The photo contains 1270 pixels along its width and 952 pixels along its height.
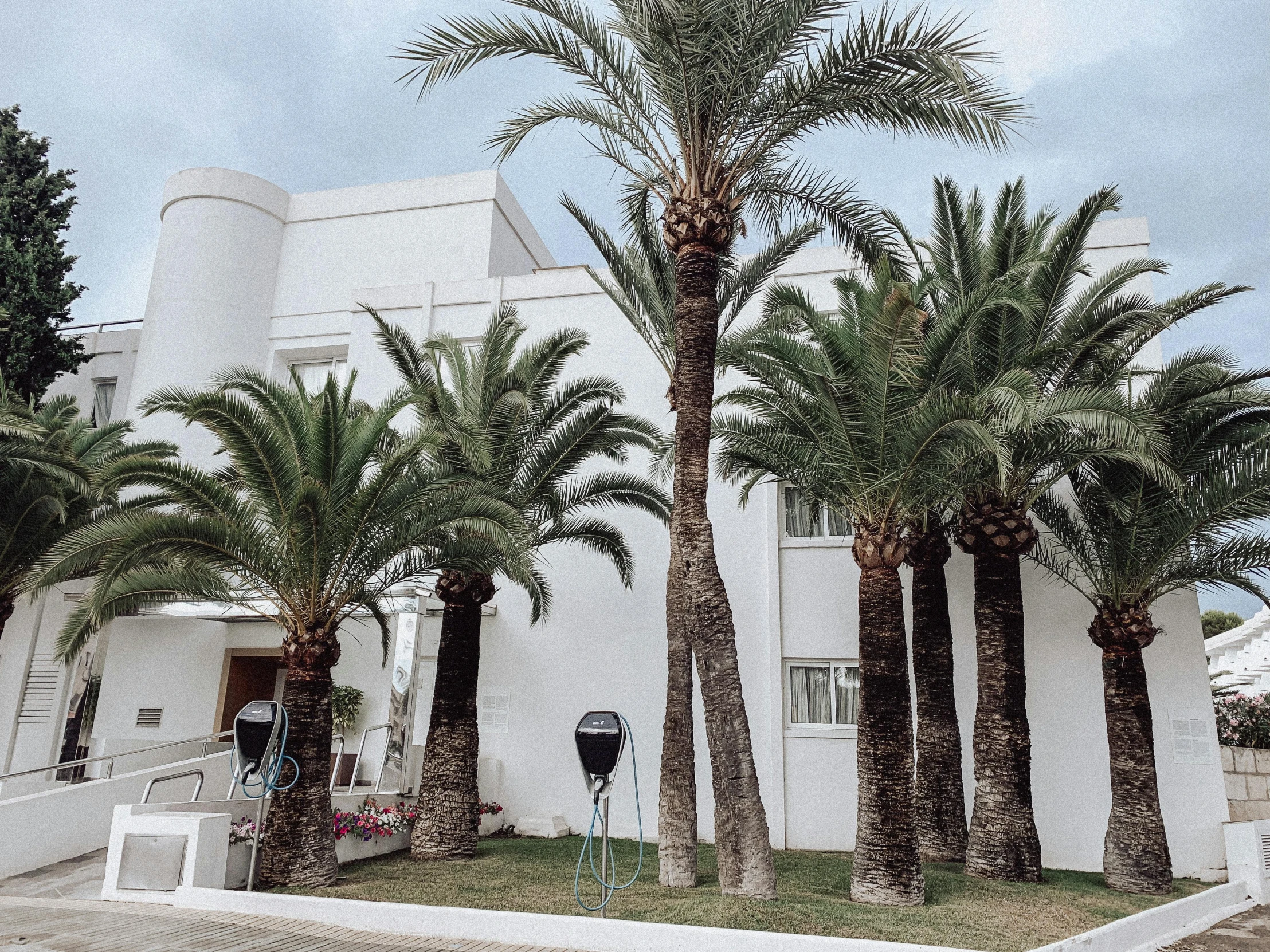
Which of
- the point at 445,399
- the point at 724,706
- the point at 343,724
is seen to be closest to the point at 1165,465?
the point at 724,706

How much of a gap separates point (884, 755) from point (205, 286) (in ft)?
57.7

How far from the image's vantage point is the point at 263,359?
67.5 ft

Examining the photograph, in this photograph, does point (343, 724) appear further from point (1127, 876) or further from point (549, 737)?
point (1127, 876)

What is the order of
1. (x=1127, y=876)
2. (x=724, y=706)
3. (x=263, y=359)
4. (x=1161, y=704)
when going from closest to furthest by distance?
(x=724, y=706) < (x=1127, y=876) < (x=1161, y=704) < (x=263, y=359)

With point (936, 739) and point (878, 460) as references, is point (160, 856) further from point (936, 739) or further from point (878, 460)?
point (936, 739)

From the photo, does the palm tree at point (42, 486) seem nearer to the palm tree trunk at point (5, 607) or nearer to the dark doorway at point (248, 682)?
the palm tree trunk at point (5, 607)

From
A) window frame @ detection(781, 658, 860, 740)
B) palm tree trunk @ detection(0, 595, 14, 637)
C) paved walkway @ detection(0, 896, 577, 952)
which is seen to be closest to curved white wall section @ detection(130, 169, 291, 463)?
palm tree trunk @ detection(0, 595, 14, 637)

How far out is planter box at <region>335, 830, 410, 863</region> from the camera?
11.5 m

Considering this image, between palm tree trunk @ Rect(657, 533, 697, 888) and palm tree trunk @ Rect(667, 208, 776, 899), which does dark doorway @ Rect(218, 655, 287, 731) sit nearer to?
palm tree trunk @ Rect(657, 533, 697, 888)

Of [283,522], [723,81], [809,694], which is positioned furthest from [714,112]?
[809,694]

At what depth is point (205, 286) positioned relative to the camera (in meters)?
20.1

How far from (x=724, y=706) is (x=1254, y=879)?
807cm

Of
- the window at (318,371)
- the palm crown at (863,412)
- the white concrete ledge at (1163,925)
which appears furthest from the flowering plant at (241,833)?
the window at (318,371)

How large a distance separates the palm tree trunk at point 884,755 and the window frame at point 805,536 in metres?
4.96
